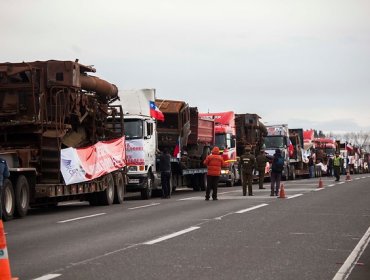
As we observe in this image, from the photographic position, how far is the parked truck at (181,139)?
27406 millimetres

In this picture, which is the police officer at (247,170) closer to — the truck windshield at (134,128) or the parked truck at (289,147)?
the truck windshield at (134,128)

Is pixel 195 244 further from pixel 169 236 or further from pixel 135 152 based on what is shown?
pixel 135 152

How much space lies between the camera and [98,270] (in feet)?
27.2

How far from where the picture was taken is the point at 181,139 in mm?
27672

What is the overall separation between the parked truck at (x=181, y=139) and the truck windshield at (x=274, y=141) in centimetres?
1427

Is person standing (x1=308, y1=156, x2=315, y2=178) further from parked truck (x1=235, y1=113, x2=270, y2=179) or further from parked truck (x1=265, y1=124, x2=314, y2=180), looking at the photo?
parked truck (x1=235, y1=113, x2=270, y2=179)

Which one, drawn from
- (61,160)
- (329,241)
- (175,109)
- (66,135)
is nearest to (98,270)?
(329,241)

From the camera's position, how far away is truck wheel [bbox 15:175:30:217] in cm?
1622

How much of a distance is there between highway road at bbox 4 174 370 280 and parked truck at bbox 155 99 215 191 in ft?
31.8

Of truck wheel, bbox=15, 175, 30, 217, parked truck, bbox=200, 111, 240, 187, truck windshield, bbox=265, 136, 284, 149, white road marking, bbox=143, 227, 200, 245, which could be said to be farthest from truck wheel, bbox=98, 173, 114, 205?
truck windshield, bbox=265, 136, 284, 149

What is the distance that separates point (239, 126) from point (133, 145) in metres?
17.1

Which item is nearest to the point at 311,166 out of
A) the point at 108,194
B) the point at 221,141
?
the point at 221,141

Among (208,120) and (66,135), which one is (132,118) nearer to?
(66,135)

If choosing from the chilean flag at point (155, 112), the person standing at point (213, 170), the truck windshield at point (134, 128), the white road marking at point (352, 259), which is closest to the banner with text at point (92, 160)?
the truck windshield at point (134, 128)
